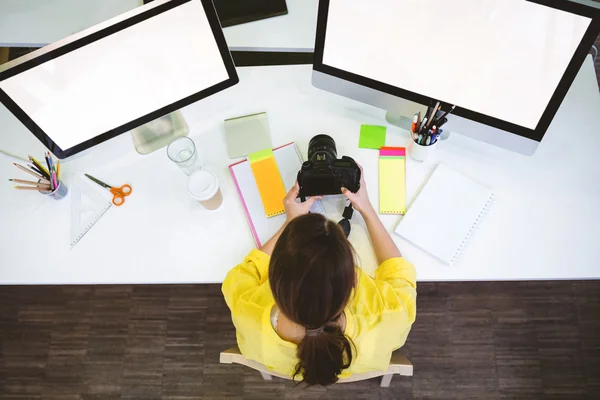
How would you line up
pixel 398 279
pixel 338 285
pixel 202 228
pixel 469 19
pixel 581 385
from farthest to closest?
pixel 581 385 → pixel 202 228 → pixel 398 279 → pixel 469 19 → pixel 338 285

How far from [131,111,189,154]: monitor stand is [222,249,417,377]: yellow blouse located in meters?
0.50

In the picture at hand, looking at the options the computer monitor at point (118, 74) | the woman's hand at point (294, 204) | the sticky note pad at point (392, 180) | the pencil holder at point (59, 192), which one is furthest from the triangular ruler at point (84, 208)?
the sticky note pad at point (392, 180)

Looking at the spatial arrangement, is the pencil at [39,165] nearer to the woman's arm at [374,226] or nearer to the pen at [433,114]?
the woman's arm at [374,226]

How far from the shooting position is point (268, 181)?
1320mm

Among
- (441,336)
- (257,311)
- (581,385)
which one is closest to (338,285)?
(257,311)

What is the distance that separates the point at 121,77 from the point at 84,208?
1.42 feet

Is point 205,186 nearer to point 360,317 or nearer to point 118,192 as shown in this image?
point 118,192

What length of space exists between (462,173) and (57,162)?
121cm

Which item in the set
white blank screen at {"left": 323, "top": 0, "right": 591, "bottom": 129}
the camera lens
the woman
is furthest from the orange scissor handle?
white blank screen at {"left": 323, "top": 0, "right": 591, "bottom": 129}

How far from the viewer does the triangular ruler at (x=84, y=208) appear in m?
1.32

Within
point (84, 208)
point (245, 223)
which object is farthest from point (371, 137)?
point (84, 208)

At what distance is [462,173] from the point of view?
1.31m

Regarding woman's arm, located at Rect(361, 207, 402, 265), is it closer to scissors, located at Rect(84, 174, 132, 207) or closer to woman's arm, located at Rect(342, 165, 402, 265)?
woman's arm, located at Rect(342, 165, 402, 265)

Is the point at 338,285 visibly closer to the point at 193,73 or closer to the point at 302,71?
the point at 193,73
